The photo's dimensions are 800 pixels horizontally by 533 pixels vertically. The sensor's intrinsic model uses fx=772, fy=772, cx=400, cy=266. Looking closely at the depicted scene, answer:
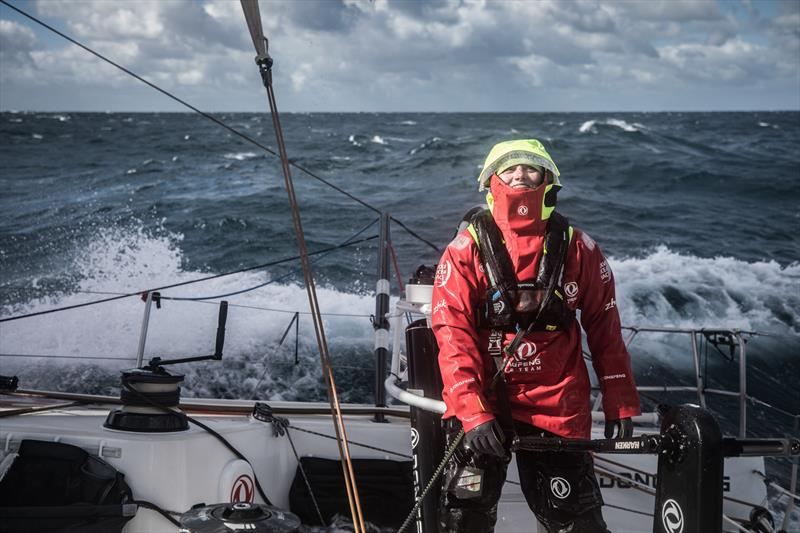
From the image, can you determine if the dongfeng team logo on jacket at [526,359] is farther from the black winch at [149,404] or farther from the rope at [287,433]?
the rope at [287,433]

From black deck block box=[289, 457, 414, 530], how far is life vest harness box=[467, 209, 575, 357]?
4.14 ft

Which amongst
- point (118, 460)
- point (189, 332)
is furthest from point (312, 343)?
point (118, 460)

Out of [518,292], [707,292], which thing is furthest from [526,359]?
[707,292]

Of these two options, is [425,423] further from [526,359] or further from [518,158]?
[518,158]

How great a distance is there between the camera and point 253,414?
10.2 feet

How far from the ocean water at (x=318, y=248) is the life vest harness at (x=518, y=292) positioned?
57.1 inches

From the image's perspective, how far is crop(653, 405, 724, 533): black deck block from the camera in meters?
1.60

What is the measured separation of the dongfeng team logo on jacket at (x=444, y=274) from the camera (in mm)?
2141

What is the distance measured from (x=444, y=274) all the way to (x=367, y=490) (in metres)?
1.40

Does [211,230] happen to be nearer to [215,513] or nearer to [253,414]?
[253,414]

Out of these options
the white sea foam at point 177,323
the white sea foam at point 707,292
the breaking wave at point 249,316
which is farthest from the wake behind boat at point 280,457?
the white sea foam at point 707,292

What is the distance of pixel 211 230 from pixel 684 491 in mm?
10101

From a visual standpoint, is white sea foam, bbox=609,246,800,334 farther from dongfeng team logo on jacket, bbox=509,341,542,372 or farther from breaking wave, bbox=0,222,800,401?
dongfeng team logo on jacket, bbox=509,341,542,372

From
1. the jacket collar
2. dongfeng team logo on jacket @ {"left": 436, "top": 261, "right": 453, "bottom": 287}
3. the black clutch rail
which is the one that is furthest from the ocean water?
the black clutch rail
